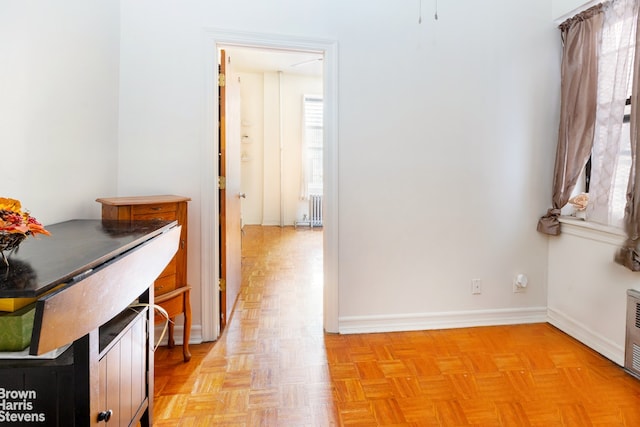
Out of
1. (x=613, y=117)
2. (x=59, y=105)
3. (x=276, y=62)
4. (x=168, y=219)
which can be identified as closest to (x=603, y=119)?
(x=613, y=117)

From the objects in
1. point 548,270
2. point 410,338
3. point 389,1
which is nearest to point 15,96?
point 389,1

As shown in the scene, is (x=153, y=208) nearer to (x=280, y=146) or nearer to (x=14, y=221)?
(x=14, y=221)

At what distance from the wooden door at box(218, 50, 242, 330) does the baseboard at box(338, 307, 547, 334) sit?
880mm

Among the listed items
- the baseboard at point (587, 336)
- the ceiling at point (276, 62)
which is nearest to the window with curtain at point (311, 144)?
the ceiling at point (276, 62)

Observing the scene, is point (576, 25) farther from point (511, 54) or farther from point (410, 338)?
point (410, 338)

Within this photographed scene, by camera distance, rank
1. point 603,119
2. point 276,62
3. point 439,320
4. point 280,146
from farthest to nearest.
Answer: point 280,146 < point 276,62 < point 439,320 < point 603,119

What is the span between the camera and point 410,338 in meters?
2.43

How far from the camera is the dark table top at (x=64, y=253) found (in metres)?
0.75

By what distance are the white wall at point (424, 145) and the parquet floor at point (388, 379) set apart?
0.31 metres

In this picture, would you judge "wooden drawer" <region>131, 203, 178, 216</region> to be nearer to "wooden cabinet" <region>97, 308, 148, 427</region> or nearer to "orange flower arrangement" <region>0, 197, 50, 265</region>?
"wooden cabinet" <region>97, 308, 148, 427</region>

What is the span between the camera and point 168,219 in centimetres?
200

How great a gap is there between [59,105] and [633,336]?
319cm

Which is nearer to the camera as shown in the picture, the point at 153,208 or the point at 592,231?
the point at 153,208

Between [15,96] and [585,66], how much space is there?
123 inches
